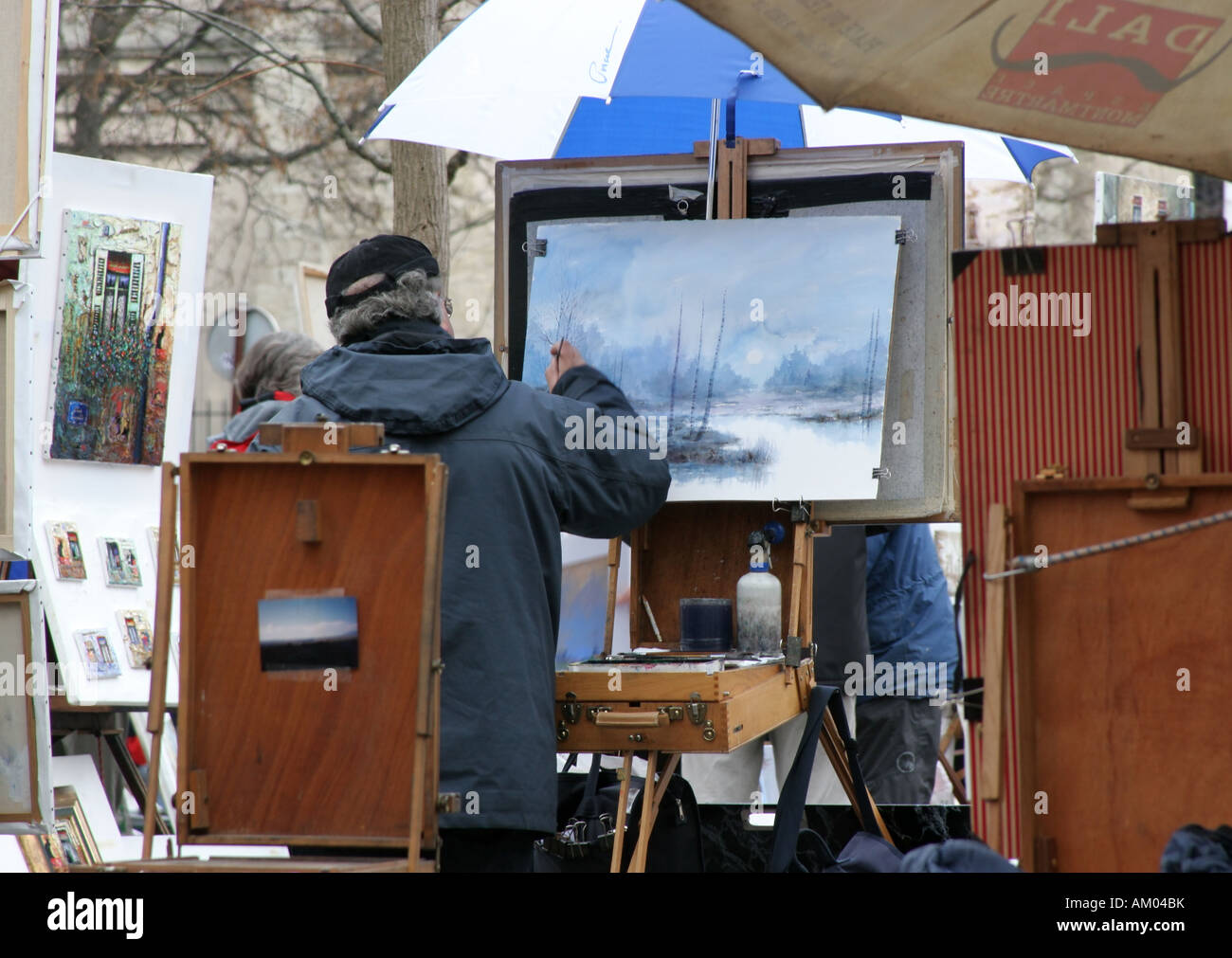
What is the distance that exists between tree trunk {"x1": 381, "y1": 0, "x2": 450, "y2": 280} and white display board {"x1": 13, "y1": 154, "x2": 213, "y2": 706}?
0.97 m

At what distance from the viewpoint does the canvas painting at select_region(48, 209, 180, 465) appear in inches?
173

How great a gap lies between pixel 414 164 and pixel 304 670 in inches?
136

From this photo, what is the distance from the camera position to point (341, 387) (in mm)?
2674

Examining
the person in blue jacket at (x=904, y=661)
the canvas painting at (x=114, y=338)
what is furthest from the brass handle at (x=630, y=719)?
the canvas painting at (x=114, y=338)

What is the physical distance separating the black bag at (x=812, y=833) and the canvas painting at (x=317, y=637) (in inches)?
40.8

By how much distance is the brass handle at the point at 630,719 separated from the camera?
9.36ft

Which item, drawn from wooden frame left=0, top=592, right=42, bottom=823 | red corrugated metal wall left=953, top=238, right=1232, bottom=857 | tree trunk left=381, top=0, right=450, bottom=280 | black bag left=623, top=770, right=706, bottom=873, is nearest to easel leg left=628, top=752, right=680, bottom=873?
black bag left=623, top=770, right=706, bottom=873

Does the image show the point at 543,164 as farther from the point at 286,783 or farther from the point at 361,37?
the point at 361,37

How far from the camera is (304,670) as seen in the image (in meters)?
2.45

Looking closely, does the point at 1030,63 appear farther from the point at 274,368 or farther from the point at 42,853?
the point at 42,853
